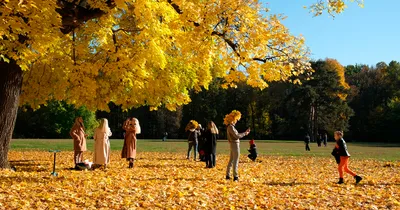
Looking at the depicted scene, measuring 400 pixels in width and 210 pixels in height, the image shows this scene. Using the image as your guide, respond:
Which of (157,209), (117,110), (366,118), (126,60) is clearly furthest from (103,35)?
(117,110)

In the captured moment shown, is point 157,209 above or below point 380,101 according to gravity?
below

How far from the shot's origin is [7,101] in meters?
12.6

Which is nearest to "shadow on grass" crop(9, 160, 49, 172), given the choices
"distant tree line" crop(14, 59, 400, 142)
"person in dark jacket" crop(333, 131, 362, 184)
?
"person in dark jacket" crop(333, 131, 362, 184)

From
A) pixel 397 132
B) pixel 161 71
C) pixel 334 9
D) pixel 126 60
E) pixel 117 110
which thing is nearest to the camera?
pixel 334 9

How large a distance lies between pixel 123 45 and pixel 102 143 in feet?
11.1

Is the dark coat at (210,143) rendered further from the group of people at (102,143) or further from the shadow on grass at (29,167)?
the shadow on grass at (29,167)

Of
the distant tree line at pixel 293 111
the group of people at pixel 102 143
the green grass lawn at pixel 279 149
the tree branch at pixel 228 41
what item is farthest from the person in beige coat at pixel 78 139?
the distant tree line at pixel 293 111

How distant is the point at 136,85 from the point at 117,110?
2643 inches

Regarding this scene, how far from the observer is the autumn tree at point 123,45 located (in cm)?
1069

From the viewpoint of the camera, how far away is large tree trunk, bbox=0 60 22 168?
12523 mm

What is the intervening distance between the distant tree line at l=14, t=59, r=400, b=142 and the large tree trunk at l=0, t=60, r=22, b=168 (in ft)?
171

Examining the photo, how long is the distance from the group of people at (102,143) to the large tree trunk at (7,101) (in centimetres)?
228

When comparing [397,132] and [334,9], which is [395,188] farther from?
[397,132]

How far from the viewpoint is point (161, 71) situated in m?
17.9
